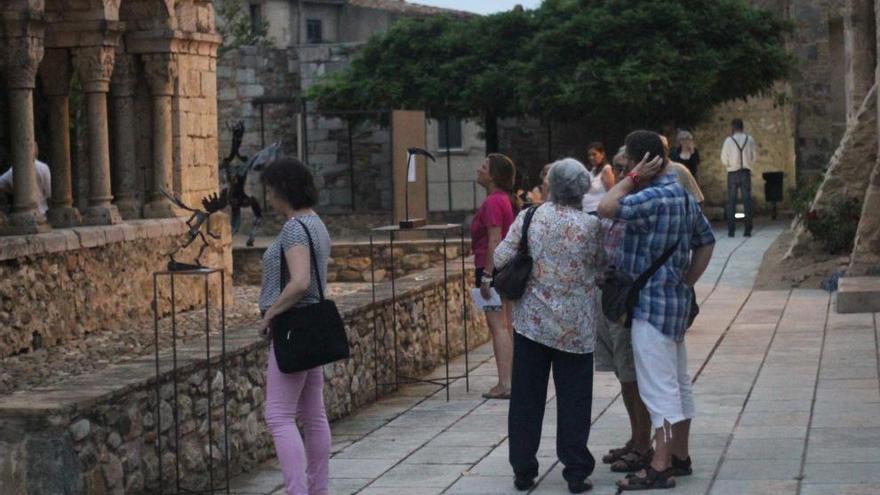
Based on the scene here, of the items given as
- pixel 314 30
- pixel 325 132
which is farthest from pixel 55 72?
pixel 314 30

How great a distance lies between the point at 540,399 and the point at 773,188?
738 inches

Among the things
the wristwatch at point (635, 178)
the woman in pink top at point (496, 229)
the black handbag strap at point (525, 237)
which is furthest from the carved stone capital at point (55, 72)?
the wristwatch at point (635, 178)

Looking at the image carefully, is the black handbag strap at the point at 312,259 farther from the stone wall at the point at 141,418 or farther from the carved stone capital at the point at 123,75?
the carved stone capital at the point at 123,75

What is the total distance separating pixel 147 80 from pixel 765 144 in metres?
13.7

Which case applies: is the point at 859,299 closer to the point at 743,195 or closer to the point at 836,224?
the point at 836,224

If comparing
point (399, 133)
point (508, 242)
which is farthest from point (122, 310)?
point (508, 242)

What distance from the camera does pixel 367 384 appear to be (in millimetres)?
10570

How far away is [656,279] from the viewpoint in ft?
24.4

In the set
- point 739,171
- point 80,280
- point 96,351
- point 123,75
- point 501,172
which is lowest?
point 96,351

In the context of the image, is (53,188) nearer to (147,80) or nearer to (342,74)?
(147,80)

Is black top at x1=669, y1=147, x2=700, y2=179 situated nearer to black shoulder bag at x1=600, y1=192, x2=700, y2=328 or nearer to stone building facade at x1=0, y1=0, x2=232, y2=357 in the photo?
stone building facade at x1=0, y1=0, x2=232, y2=357

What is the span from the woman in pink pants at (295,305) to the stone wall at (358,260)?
12.0m

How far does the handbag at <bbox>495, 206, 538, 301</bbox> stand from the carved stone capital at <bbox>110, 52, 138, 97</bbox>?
9204 millimetres

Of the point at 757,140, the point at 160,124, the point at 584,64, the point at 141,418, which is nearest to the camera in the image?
the point at 141,418
